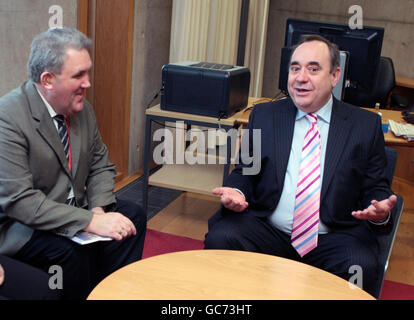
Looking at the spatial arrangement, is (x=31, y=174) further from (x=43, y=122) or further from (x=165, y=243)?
(x=165, y=243)

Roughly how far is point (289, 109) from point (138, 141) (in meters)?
2.22

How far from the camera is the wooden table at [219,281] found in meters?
1.62

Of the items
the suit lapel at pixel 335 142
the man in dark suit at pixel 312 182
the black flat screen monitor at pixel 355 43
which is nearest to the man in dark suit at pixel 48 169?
the man in dark suit at pixel 312 182

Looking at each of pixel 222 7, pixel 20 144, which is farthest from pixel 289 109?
pixel 222 7

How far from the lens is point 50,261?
81.4 inches

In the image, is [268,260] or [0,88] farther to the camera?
[0,88]

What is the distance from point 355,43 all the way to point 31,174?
6.53ft

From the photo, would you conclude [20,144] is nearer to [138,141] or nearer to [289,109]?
[289,109]

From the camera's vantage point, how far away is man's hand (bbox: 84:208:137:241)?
209 centimetres

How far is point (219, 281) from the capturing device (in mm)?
1709

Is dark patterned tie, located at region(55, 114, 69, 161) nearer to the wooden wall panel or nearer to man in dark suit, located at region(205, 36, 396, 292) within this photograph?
man in dark suit, located at region(205, 36, 396, 292)

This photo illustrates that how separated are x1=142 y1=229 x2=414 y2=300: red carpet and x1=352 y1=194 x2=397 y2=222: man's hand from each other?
0.85 m

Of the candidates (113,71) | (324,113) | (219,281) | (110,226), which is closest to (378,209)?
(324,113)
